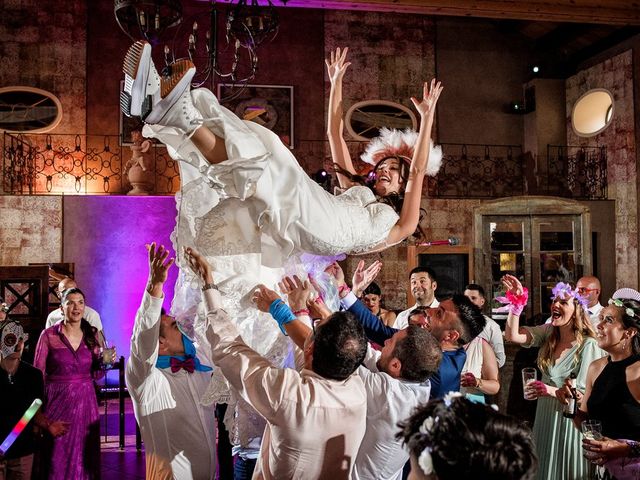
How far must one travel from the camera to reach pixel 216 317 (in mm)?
2186

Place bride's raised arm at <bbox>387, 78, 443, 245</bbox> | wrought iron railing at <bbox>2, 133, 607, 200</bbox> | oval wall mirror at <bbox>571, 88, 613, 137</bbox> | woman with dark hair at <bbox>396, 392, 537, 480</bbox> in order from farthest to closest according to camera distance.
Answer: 1. oval wall mirror at <bbox>571, 88, 613, 137</bbox>
2. wrought iron railing at <bbox>2, 133, 607, 200</bbox>
3. bride's raised arm at <bbox>387, 78, 443, 245</bbox>
4. woman with dark hair at <bbox>396, 392, 537, 480</bbox>

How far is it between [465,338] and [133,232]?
7.14 meters

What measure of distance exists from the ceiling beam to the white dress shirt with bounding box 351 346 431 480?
7.11m

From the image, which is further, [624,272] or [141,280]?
[624,272]

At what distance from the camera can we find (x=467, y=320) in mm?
3240

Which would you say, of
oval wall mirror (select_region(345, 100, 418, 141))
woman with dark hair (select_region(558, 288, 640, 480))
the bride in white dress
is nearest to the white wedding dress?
the bride in white dress

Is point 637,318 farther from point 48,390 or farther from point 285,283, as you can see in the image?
point 48,390

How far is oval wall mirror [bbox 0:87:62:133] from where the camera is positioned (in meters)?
10.5

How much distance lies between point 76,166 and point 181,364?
8.10 metres

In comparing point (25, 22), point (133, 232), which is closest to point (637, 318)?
point (133, 232)

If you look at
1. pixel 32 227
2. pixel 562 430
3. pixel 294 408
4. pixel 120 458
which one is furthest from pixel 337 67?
pixel 32 227

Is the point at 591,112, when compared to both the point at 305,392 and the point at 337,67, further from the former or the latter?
the point at 305,392

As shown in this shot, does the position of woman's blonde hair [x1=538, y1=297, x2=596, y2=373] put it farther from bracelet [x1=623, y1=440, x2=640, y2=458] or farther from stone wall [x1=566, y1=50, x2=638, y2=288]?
stone wall [x1=566, y1=50, x2=638, y2=288]

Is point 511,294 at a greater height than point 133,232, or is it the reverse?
point 133,232
